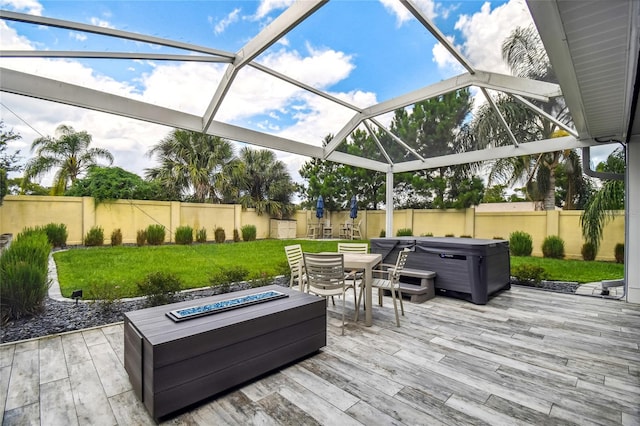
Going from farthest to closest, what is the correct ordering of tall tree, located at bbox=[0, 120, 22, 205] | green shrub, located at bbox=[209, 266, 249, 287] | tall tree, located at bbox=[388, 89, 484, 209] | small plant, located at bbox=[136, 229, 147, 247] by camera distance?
tall tree, located at bbox=[388, 89, 484, 209] < green shrub, located at bbox=[209, 266, 249, 287] < small plant, located at bbox=[136, 229, 147, 247] < tall tree, located at bbox=[0, 120, 22, 205]

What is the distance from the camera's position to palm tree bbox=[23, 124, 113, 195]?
128 inches

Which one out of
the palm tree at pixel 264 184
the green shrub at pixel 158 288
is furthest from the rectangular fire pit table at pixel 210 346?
the palm tree at pixel 264 184

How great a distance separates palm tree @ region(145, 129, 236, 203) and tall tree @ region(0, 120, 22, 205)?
5.74m

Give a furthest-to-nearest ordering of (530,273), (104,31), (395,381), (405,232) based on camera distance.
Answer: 1. (405,232)
2. (530,273)
3. (104,31)
4. (395,381)

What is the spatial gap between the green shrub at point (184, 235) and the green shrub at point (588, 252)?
343 inches

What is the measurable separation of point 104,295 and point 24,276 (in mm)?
811

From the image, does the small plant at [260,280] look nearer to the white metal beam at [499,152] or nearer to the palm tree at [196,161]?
the white metal beam at [499,152]

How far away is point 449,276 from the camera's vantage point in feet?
15.9

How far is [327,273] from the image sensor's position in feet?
11.3

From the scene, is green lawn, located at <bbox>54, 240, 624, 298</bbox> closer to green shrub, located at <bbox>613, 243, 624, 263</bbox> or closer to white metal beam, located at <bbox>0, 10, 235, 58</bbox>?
green shrub, located at <bbox>613, 243, 624, 263</bbox>

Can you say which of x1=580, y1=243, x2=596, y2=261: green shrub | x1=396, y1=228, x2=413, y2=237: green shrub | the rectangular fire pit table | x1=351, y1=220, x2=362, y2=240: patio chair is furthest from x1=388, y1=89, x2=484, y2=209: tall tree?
the rectangular fire pit table

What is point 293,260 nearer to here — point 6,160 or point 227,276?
point 227,276

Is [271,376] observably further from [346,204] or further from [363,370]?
[346,204]

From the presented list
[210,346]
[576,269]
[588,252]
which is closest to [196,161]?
[210,346]
